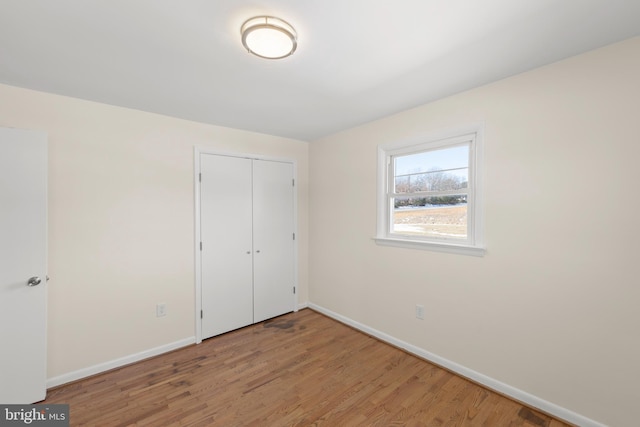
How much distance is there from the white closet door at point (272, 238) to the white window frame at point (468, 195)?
135 cm

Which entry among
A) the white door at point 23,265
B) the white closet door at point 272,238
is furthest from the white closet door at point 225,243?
the white door at point 23,265

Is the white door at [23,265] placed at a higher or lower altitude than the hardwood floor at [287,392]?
higher

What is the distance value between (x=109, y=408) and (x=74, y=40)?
2495 mm

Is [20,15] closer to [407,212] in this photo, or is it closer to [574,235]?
[407,212]

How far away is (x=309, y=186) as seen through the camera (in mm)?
3959

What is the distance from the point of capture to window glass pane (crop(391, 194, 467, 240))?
2.44 m

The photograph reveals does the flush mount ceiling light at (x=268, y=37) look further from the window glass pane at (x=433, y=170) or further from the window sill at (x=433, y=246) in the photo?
the window sill at (x=433, y=246)

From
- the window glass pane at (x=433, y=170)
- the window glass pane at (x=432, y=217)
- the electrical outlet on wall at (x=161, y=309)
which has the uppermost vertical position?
the window glass pane at (x=433, y=170)

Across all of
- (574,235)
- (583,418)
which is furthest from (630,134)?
(583,418)

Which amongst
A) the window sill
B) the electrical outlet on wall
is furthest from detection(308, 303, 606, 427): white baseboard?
Result: the electrical outlet on wall

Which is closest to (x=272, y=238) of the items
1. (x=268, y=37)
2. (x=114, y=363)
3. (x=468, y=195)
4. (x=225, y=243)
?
(x=225, y=243)

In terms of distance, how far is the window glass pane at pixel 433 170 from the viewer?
2418mm

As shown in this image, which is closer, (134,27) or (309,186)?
(134,27)

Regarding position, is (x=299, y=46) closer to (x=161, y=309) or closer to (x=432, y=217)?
(x=432, y=217)
